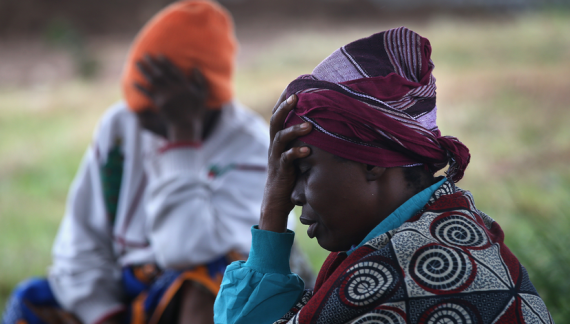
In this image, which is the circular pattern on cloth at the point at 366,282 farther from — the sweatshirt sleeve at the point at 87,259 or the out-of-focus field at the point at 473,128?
the sweatshirt sleeve at the point at 87,259

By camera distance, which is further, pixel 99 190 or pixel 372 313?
pixel 99 190

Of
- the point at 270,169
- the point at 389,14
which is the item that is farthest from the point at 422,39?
the point at 389,14

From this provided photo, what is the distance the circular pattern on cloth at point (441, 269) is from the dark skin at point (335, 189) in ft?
0.61

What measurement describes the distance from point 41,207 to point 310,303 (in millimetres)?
5014

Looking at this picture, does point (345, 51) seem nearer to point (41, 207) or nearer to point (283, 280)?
point (283, 280)

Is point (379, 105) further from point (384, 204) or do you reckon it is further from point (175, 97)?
point (175, 97)

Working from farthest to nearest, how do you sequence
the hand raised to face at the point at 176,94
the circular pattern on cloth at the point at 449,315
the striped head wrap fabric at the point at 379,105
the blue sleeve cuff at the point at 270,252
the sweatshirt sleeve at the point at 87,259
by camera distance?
the sweatshirt sleeve at the point at 87,259 → the hand raised to face at the point at 176,94 → the blue sleeve cuff at the point at 270,252 → the striped head wrap fabric at the point at 379,105 → the circular pattern on cloth at the point at 449,315

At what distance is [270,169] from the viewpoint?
1619 millimetres

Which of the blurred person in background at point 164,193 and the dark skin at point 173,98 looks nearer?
the blurred person in background at point 164,193

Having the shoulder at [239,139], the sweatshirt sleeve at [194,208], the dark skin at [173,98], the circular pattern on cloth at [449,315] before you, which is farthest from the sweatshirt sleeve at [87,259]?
the circular pattern on cloth at [449,315]

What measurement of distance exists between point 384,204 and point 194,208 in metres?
1.40

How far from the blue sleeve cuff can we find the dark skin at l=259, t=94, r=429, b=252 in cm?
18

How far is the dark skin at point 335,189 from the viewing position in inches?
55.4

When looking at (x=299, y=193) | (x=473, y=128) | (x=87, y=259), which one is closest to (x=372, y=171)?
(x=299, y=193)
